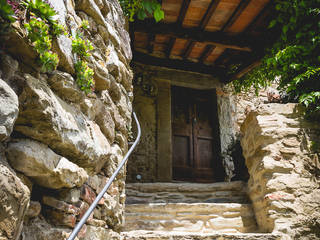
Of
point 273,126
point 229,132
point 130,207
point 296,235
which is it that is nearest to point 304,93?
point 273,126

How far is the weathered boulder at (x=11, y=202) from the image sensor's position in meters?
0.78

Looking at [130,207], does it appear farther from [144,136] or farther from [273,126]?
[144,136]

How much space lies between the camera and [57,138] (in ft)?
3.54

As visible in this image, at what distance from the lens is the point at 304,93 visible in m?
2.93

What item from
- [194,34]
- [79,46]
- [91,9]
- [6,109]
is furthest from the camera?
[194,34]

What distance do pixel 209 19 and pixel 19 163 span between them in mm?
3499

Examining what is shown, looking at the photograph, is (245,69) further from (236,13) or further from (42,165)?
(42,165)

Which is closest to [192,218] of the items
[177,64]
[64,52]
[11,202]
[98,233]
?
[98,233]

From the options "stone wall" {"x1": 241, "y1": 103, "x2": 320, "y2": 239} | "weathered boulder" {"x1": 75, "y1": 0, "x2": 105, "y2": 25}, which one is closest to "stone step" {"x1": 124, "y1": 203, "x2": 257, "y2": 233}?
"stone wall" {"x1": 241, "y1": 103, "x2": 320, "y2": 239}

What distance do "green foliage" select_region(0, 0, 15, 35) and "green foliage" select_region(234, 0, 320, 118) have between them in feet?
8.63

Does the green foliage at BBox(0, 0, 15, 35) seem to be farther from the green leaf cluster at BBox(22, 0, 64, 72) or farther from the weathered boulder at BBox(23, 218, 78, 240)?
the weathered boulder at BBox(23, 218, 78, 240)

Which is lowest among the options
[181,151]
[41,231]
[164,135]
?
[41,231]

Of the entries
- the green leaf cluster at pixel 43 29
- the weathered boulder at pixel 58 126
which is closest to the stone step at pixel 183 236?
the weathered boulder at pixel 58 126

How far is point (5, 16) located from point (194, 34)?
11.5 feet
